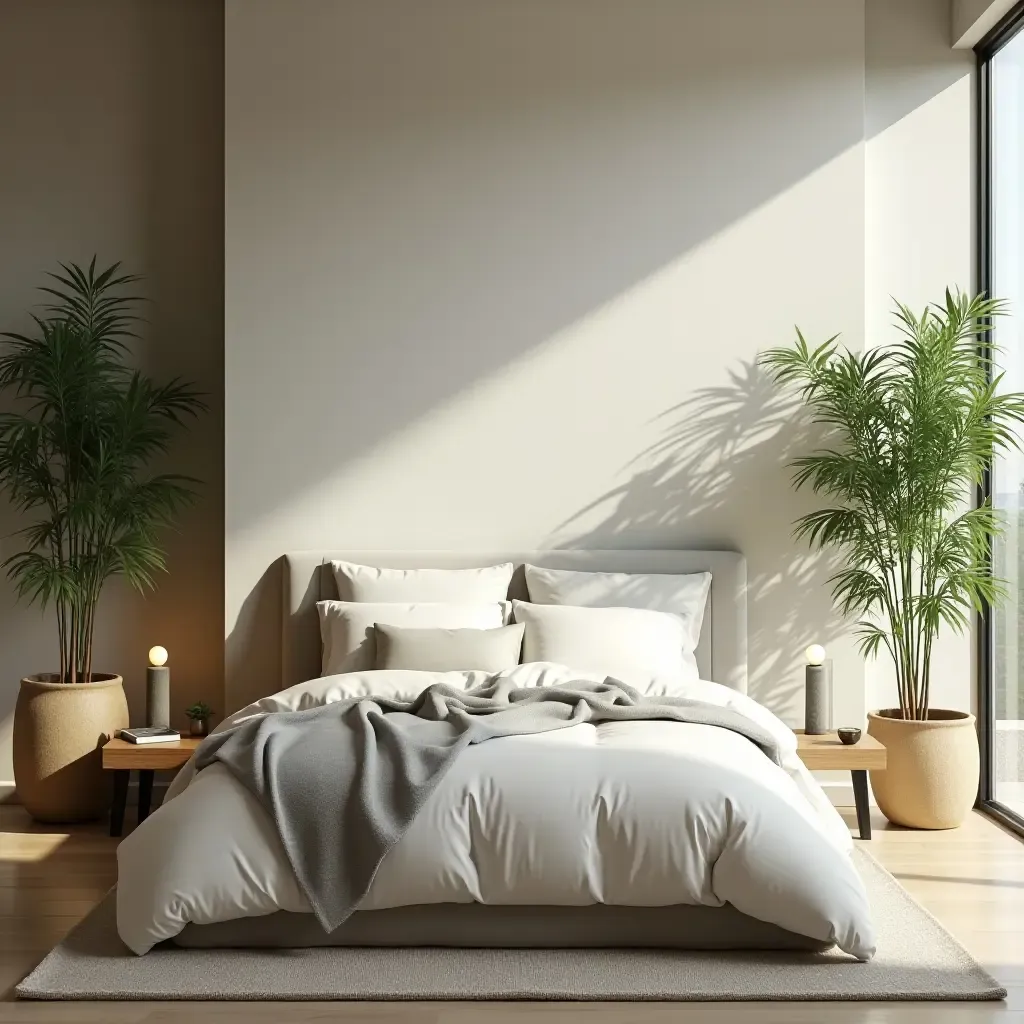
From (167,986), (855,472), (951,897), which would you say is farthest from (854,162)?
(167,986)

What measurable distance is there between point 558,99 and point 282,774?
316 centimetres

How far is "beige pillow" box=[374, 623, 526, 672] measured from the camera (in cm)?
454

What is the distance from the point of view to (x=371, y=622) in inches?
188

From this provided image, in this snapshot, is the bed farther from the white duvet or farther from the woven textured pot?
the woven textured pot

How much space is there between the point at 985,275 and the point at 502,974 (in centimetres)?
359

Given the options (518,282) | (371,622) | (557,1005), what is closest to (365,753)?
(557,1005)

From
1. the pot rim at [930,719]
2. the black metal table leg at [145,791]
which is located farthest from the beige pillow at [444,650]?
the pot rim at [930,719]

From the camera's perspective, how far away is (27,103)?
17.7 feet

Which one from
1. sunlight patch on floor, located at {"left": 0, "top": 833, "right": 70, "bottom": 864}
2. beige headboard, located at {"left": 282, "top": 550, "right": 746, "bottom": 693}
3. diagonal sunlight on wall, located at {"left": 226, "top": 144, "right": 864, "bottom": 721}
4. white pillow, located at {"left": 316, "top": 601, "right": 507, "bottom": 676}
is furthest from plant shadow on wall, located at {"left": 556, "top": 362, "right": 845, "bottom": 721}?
sunlight patch on floor, located at {"left": 0, "top": 833, "right": 70, "bottom": 864}

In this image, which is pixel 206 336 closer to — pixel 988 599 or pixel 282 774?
pixel 282 774

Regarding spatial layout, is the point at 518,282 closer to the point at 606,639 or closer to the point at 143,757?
the point at 606,639

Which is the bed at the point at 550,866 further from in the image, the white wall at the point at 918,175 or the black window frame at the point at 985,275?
the white wall at the point at 918,175

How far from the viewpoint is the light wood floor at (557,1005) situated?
2.93 metres

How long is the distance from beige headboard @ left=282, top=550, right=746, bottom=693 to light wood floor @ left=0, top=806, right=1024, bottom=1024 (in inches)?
35.1
